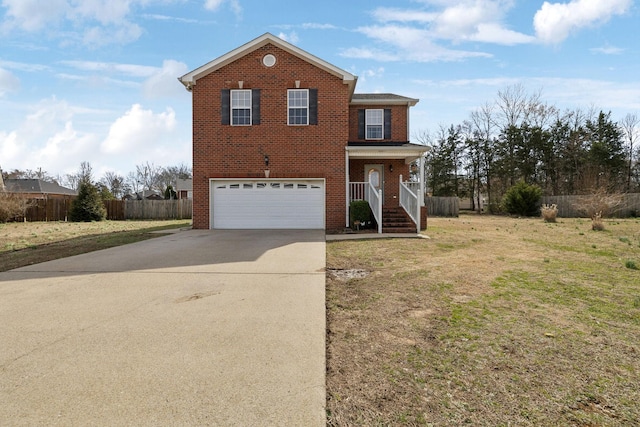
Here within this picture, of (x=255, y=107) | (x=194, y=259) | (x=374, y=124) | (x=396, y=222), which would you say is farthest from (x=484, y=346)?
(x=374, y=124)

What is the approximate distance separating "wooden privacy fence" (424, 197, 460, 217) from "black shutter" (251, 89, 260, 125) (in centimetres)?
2043

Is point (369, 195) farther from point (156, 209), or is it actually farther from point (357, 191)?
point (156, 209)

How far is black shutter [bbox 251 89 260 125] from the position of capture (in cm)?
1480

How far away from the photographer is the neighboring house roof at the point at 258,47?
14.5 m

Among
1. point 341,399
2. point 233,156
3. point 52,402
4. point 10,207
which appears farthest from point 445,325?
point 10,207

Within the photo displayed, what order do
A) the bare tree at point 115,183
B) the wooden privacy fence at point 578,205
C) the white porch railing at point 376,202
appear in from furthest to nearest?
the bare tree at point 115,183, the wooden privacy fence at point 578,205, the white porch railing at point 376,202

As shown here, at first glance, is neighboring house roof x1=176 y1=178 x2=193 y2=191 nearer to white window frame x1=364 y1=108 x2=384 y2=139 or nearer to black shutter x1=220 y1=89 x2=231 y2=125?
black shutter x1=220 y1=89 x2=231 y2=125

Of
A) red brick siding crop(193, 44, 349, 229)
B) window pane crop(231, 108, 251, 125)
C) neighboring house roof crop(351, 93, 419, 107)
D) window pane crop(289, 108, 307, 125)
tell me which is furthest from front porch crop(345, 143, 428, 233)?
window pane crop(231, 108, 251, 125)

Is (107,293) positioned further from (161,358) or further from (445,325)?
(445,325)

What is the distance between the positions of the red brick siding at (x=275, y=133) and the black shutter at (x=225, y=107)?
0.17 metres

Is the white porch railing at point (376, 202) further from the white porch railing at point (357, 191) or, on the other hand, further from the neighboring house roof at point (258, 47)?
the neighboring house roof at point (258, 47)

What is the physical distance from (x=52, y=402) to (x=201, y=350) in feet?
3.69

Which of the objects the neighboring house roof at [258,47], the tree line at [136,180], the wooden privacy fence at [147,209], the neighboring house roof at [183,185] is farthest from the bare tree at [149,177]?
the neighboring house roof at [258,47]

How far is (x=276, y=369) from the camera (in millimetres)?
2916
